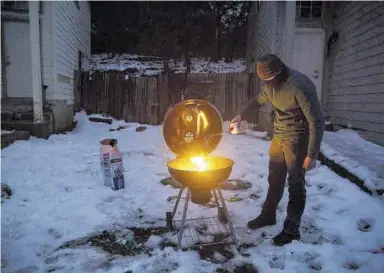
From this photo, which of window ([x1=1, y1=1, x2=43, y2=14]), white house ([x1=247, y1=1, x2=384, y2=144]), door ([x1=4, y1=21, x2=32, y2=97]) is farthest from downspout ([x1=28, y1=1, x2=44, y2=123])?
white house ([x1=247, y1=1, x2=384, y2=144])

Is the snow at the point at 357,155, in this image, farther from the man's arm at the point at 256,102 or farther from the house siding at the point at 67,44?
the house siding at the point at 67,44

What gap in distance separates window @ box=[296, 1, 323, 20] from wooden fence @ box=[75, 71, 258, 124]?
12.4 feet

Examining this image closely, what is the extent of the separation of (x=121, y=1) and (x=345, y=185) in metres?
22.8

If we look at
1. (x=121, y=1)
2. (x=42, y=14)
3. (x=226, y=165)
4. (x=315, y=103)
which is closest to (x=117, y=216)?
(x=226, y=165)

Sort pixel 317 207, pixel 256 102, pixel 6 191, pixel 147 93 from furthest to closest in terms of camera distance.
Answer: pixel 147 93 → pixel 6 191 → pixel 317 207 → pixel 256 102

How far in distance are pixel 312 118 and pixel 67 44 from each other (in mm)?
10998

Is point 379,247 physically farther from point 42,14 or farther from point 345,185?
point 42,14

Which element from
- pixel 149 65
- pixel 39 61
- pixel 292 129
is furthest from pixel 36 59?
pixel 149 65

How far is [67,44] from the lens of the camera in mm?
12180

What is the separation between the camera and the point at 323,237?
364 centimetres

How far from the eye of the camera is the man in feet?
10.6

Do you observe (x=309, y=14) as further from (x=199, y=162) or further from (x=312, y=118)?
(x=199, y=162)

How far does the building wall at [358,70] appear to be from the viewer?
7.54 m

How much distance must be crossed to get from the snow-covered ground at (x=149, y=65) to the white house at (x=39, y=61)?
8489 mm
